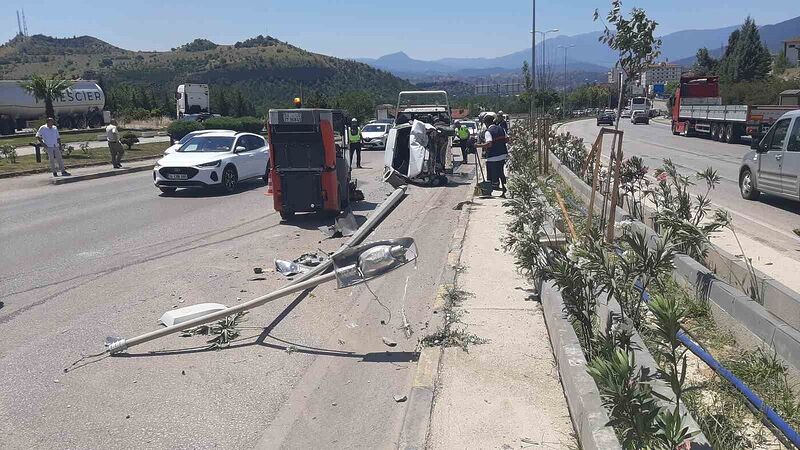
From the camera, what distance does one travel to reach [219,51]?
136 meters

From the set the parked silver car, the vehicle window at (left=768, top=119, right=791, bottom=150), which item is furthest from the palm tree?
the vehicle window at (left=768, top=119, right=791, bottom=150)

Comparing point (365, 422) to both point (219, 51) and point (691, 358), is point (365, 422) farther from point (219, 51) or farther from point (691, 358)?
point (219, 51)

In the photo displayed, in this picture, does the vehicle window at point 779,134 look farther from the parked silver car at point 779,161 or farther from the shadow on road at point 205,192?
the shadow on road at point 205,192

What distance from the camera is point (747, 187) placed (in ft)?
45.9

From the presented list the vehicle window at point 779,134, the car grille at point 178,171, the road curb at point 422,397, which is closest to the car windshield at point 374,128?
the car grille at point 178,171

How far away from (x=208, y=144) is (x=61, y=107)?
38089 mm

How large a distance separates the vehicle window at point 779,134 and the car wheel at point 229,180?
39.2ft

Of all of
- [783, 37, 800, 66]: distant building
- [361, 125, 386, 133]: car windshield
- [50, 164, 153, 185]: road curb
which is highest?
[783, 37, 800, 66]: distant building

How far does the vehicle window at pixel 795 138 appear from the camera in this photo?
11758 mm

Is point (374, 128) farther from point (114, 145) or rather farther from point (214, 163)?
point (214, 163)

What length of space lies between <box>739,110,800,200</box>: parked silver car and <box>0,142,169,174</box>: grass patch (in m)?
20.9

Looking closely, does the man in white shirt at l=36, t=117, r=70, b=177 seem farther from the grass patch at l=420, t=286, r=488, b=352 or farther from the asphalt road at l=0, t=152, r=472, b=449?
the grass patch at l=420, t=286, r=488, b=352

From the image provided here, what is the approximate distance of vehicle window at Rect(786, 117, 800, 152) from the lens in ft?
38.6

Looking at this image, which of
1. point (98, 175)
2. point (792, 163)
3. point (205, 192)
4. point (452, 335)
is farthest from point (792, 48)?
point (452, 335)
